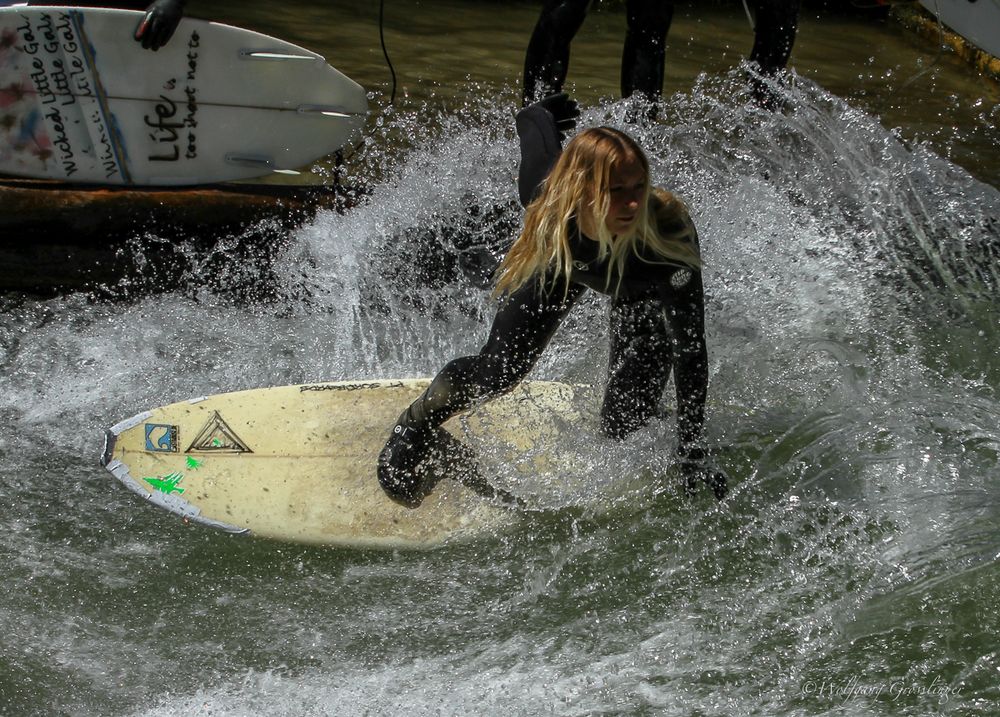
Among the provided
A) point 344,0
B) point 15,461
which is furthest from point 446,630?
point 344,0

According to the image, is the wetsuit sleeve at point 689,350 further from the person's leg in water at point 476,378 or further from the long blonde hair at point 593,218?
the person's leg in water at point 476,378

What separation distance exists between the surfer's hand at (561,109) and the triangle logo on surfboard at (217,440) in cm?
147

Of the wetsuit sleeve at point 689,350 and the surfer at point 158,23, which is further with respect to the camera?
the surfer at point 158,23

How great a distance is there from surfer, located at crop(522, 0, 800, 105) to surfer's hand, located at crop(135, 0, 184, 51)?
60.4 inches

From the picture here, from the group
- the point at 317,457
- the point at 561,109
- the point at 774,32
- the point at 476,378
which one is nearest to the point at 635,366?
the point at 476,378

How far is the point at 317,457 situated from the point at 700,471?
4.16ft

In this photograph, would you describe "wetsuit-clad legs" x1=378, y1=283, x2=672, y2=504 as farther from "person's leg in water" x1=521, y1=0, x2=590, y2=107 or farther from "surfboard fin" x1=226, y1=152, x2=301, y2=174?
"surfboard fin" x1=226, y1=152, x2=301, y2=174

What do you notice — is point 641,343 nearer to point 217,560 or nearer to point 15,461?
point 217,560

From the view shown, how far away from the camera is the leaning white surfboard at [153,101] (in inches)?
191

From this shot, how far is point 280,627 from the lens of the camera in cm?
316

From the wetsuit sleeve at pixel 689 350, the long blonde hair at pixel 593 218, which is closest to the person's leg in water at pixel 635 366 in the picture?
the wetsuit sleeve at pixel 689 350

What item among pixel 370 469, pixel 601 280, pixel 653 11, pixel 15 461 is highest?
pixel 653 11

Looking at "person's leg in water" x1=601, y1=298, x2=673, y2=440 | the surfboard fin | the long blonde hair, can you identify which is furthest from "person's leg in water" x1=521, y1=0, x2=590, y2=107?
the long blonde hair

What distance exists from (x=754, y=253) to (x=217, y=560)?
269cm
